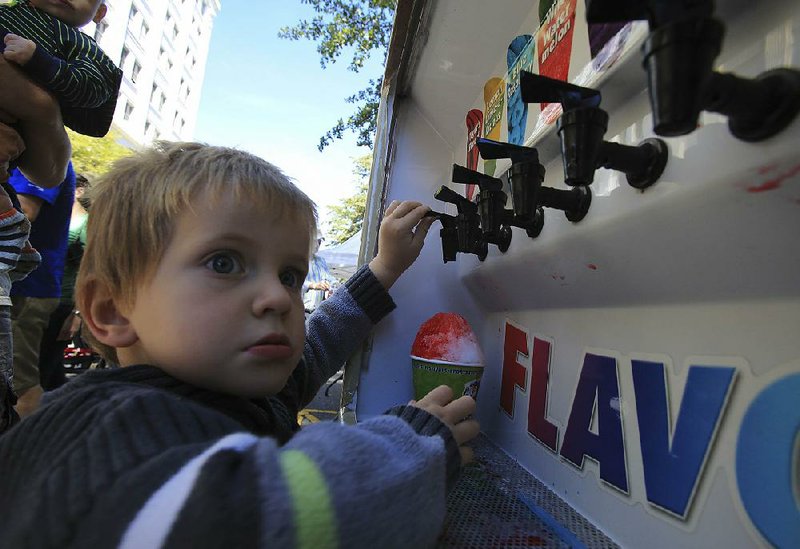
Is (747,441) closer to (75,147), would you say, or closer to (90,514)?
(90,514)

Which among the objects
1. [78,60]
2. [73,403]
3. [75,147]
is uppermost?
[75,147]

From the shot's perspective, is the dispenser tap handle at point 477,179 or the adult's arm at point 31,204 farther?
the adult's arm at point 31,204

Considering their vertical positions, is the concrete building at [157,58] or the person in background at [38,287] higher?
the concrete building at [157,58]

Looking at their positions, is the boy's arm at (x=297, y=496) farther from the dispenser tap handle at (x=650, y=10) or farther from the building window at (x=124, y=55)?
the building window at (x=124, y=55)

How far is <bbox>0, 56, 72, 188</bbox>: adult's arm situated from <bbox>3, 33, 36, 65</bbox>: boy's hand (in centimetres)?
2

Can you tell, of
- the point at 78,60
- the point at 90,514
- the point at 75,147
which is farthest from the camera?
the point at 75,147

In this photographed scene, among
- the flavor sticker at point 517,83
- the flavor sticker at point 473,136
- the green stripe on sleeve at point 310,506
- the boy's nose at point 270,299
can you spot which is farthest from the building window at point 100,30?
the green stripe on sleeve at point 310,506

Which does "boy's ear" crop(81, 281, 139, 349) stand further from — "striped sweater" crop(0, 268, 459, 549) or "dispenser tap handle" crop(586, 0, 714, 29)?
"dispenser tap handle" crop(586, 0, 714, 29)

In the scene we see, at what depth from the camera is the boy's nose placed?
69 centimetres

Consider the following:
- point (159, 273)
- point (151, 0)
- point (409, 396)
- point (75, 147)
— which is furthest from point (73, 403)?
point (151, 0)

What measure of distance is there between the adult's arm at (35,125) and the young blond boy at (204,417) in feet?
2.39

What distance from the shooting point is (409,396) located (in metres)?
1.54

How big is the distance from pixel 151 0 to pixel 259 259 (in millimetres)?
27322

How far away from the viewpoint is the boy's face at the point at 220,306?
68 cm
